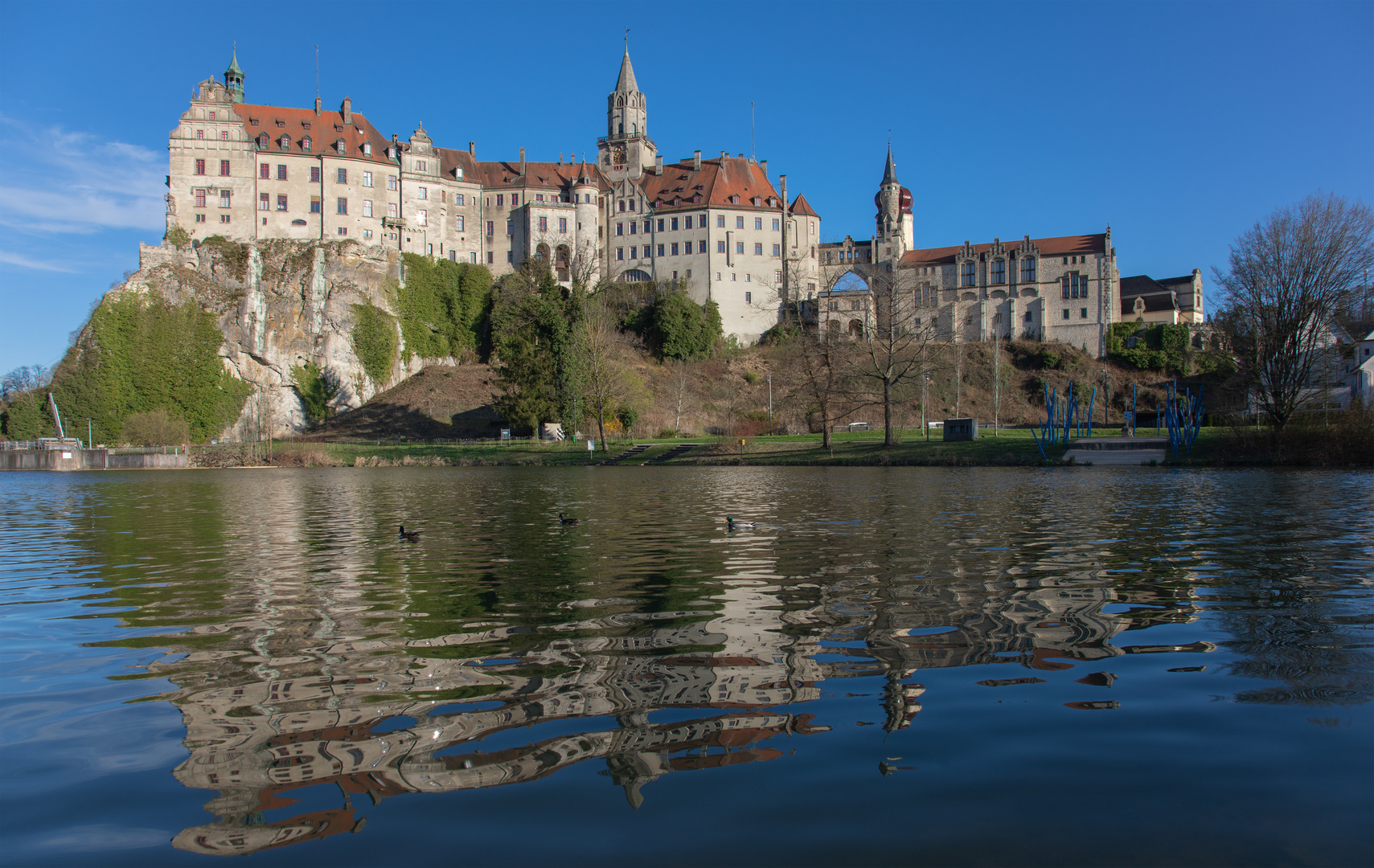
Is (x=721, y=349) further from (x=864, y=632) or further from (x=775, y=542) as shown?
(x=864, y=632)

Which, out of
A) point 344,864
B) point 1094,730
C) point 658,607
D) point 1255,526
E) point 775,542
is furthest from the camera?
point 1255,526

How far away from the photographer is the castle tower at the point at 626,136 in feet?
355

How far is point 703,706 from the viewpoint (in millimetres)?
6062

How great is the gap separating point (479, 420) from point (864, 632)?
2785 inches

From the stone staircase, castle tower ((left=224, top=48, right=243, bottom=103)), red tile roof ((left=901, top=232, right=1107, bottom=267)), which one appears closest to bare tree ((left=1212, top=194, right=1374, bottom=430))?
the stone staircase

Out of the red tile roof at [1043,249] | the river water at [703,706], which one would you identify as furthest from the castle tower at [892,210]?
the river water at [703,706]

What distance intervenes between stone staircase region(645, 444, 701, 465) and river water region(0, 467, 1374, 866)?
37.6 m

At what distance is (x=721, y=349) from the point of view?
97.4 meters

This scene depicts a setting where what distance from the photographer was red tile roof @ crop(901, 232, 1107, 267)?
334 feet

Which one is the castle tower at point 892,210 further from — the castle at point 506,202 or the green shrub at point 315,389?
the green shrub at point 315,389

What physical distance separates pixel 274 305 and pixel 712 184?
5040 cm

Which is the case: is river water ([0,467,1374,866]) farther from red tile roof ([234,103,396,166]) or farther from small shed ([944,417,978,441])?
red tile roof ([234,103,396,166])

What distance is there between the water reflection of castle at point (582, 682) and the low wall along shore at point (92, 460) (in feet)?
220

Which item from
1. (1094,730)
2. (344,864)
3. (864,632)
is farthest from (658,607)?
(344,864)
